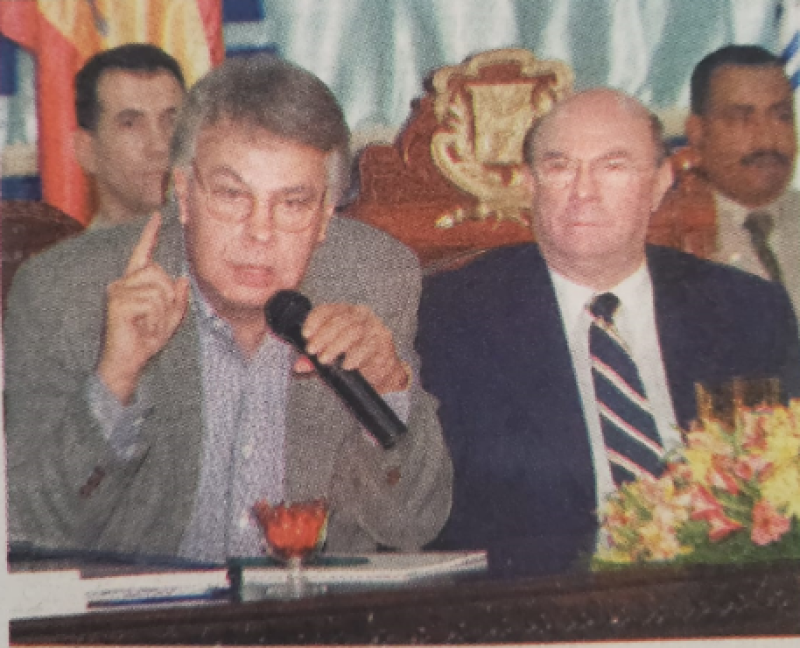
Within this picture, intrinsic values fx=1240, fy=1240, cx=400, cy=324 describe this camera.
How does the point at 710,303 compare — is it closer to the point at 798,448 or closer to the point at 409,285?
the point at 798,448

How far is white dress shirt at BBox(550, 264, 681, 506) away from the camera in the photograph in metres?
2.50

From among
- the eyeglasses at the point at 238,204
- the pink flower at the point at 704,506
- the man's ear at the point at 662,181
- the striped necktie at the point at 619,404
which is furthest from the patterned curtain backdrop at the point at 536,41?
the pink flower at the point at 704,506

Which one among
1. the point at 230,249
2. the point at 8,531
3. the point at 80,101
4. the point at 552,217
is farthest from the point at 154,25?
the point at 8,531

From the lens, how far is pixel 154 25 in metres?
2.62

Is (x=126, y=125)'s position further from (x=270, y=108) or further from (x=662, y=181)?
(x=662, y=181)

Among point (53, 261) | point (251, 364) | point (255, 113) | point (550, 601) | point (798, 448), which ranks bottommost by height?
A: point (550, 601)

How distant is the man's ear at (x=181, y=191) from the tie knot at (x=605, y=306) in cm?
85

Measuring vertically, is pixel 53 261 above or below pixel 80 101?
below

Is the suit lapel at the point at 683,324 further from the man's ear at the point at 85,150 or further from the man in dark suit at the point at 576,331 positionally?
the man's ear at the point at 85,150

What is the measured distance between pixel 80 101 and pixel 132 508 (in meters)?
0.85

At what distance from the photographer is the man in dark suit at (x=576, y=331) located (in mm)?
2480

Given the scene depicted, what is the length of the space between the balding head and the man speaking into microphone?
1.09 feet

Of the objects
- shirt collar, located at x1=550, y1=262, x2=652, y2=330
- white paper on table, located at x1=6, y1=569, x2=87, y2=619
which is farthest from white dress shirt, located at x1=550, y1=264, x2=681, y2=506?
white paper on table, located at x1=6, y1=569, x2=87, y2=619

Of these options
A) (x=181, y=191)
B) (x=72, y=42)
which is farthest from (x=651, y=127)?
(x=72, y=42)
